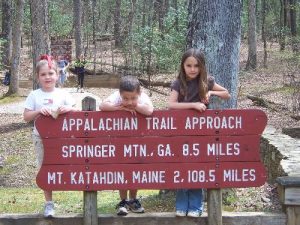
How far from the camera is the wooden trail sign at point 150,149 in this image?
4.86 m

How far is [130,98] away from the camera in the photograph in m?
4.85

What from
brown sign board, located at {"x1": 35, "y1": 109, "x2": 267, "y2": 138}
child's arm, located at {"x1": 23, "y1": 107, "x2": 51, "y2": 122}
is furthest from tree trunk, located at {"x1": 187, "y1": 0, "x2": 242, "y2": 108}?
child's arm, located at {"x1": 23, "y1": 107, "x2": 51, "y2": 122}

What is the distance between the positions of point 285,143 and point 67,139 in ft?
14.5

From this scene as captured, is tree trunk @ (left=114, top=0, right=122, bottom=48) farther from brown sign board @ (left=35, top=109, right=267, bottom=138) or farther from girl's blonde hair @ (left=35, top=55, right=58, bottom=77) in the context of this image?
brown sign board @ (left=35, top=109, right=267, bottom=138)

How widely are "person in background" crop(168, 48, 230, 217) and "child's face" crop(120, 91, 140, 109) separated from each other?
0.38 metres

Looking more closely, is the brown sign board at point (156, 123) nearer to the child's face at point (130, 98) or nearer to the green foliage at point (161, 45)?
the child's face at point (130, 98)

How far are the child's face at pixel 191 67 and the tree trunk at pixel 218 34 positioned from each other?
2.99ft

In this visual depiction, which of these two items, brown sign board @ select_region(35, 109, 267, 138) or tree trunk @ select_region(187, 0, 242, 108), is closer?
brown sign board @ select_region(35, 109, 267, 138)

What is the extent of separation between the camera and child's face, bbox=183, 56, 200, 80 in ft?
16.6

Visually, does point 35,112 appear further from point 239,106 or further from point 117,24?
point 117,24

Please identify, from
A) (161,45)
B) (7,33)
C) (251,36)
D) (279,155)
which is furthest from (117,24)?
(279,155)

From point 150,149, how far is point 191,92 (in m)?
0.70

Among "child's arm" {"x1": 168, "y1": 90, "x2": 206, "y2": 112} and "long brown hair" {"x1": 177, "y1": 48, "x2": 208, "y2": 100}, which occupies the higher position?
"long brown hair" {"x1": 177, "y1": 48, "x2": 208, "y2": 100}

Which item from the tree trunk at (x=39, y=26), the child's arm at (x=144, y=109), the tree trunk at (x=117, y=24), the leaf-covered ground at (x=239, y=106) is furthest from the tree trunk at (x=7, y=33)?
the child's arm at (x=144, y=109)
